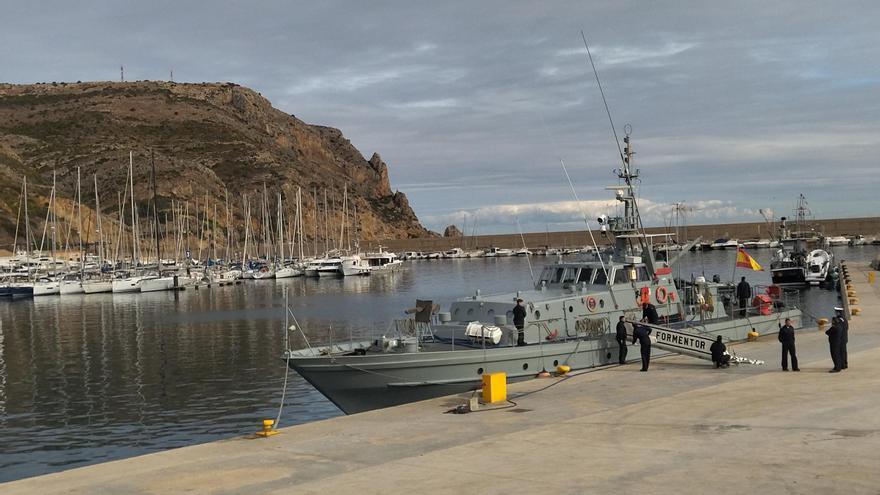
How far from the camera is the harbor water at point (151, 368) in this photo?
24.5m

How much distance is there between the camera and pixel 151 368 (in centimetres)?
3688

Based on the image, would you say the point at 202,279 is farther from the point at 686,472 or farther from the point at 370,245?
the point at 686,472

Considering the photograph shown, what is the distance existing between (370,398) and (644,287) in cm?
1005

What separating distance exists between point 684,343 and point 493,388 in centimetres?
742

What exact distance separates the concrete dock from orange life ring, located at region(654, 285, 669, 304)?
22.2 ft

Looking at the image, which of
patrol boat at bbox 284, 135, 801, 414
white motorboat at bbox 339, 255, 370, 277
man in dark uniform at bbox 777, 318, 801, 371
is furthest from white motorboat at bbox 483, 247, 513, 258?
man in dark uniform at bbox 777, 318, 801, 371

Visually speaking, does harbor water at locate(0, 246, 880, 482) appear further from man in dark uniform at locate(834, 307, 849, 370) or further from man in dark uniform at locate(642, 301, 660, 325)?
man in dark uniform at locate(834, 307, 849, 370)

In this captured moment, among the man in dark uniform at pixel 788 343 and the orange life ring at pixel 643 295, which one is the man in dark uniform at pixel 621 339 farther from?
the man in dark uniform at pixel 788 343

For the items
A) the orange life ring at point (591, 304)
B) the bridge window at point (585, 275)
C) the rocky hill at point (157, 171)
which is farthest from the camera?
the rocky hill at point (157, 171)

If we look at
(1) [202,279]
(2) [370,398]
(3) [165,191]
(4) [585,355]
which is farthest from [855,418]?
(3) [165,191]

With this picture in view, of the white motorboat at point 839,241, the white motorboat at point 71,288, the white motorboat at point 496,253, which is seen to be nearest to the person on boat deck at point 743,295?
the white motorboat at point 71,288

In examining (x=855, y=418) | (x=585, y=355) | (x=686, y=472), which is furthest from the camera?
(x=585, y=355)

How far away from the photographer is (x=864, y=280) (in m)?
62.9

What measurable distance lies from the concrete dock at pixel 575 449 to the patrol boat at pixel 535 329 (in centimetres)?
167
